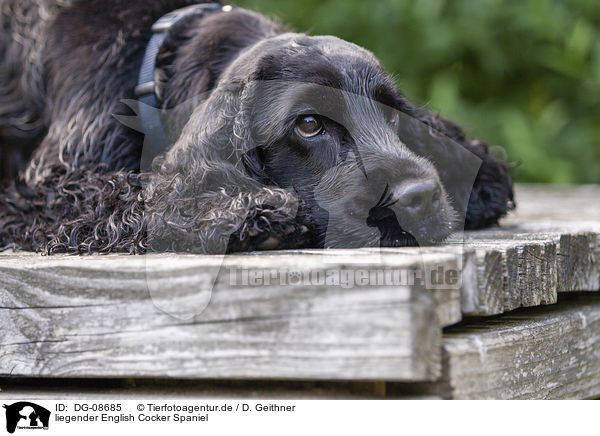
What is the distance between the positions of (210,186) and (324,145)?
41 cm

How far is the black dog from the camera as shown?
→ 2207mm

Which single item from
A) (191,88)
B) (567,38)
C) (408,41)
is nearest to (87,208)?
(191,88)

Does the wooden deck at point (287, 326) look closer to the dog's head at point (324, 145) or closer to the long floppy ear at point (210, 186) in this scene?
the long floppy ear at point (210, 186)

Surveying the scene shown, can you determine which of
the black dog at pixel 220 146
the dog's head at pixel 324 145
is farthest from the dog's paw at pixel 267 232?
the dog's head at pixel 324 145

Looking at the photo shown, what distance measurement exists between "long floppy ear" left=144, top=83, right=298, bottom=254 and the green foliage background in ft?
10.6

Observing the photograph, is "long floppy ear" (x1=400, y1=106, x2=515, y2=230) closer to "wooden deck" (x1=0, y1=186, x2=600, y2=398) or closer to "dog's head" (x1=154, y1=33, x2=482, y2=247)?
"dog's head" (x1=154, y1=33, x2=482, y2=247)

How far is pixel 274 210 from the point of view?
2.12 meters

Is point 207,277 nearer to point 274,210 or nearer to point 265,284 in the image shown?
point 265,284

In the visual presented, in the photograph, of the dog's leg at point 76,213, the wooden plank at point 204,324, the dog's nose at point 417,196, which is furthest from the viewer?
the dog's leg at point 76,213

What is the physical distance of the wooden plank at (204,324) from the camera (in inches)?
61.0

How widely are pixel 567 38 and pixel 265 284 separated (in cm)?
487

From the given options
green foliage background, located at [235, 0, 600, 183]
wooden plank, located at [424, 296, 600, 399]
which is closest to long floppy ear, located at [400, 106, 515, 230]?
wooden plank, located at [424, 296, 600, 399]

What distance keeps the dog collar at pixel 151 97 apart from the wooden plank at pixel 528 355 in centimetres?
155
